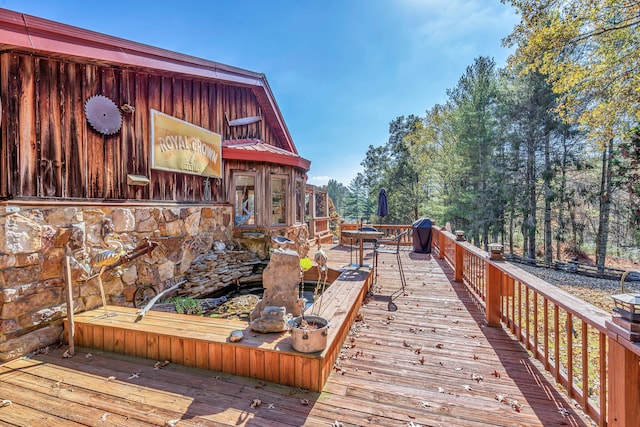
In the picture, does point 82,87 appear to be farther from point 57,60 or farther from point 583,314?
point 583,314

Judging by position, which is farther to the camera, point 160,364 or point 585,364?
point 160,364

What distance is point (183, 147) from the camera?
536 cm

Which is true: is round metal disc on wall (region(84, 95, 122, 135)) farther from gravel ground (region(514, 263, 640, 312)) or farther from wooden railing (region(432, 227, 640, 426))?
gravel ground (region(514, 263, 640, 312))

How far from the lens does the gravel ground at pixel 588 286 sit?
31.2ft

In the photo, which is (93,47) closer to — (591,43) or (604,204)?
(591,43)

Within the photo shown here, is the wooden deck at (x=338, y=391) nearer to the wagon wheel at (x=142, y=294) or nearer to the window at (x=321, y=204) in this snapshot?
the wagon wheel at (x=142, y=294)

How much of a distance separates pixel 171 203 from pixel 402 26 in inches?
317

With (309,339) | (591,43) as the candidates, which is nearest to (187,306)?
(309,339)

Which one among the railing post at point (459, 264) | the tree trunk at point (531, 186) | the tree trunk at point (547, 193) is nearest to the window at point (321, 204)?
the railing post at point (459, 264)

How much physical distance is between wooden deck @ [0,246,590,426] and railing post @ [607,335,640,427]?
56 cm

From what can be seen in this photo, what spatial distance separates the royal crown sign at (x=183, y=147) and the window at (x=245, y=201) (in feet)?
3.10

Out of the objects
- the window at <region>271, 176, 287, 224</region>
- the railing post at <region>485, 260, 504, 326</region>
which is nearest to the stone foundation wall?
the window at <region>271, 176, 287, 224</region>

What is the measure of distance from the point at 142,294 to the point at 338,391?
3.66 m

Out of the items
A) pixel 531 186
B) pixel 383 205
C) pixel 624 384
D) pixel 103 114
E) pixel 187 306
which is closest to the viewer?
pixel 624 384
